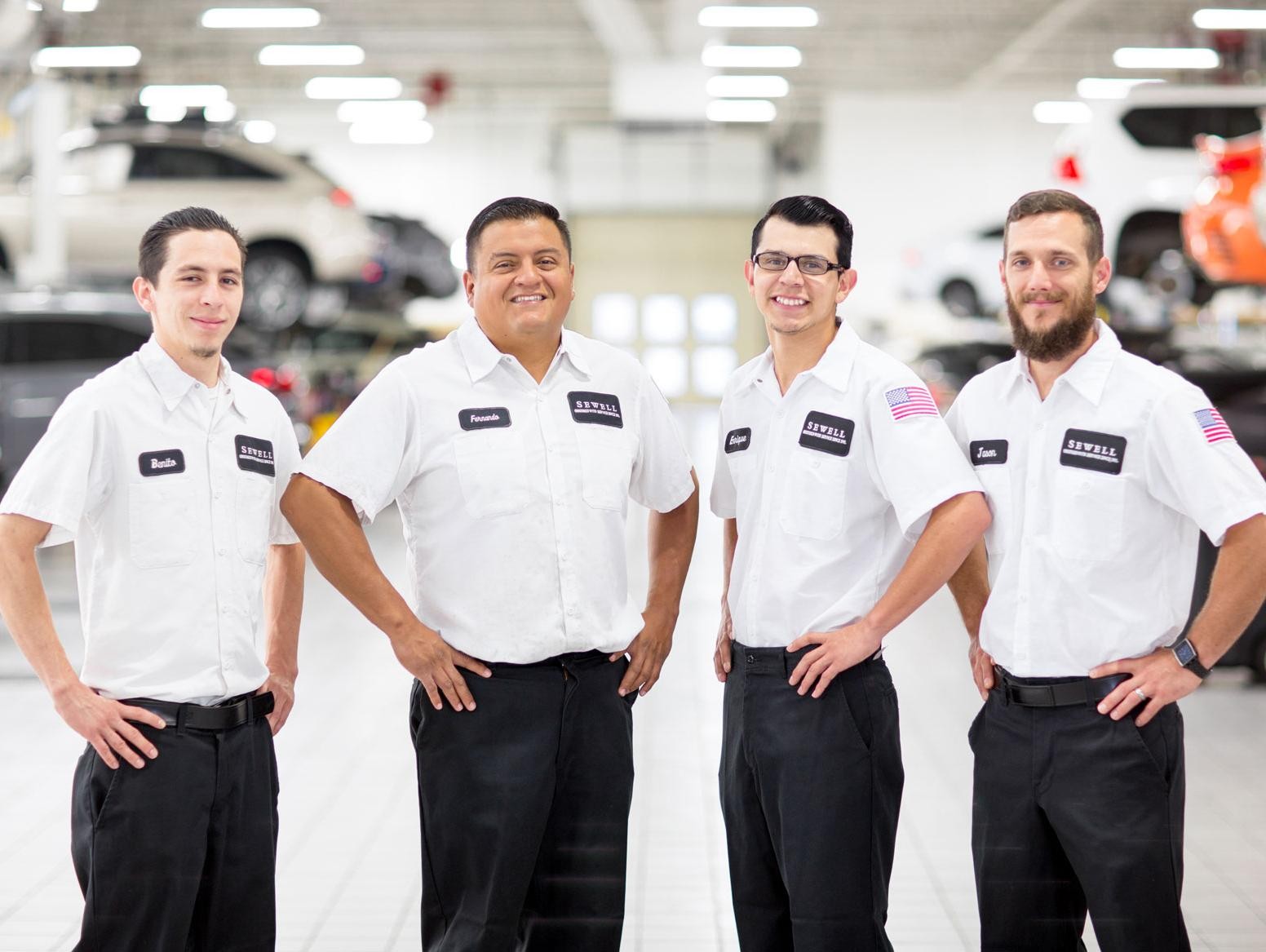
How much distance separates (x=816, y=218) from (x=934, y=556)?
26.3 inches

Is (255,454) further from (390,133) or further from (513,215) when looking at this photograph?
(390,133)

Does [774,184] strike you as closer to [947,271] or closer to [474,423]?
[947,271]

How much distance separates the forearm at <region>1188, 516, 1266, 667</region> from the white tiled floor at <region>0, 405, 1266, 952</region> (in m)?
1.34

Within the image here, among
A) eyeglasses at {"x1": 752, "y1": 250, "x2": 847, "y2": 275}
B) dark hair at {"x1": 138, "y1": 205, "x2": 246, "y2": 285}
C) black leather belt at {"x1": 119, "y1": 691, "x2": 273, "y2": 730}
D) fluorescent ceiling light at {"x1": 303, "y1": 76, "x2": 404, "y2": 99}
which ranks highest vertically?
fluorescent ceiling light at {"x1": 303, "y1": 76, "x2": 404, "y2": 99}

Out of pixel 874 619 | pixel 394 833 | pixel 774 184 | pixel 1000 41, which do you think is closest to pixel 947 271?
pixel 1000 41

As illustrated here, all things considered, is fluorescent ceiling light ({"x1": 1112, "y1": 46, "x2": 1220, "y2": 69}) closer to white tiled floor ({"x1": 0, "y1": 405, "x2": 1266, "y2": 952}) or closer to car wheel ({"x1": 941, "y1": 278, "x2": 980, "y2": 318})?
car wheel ({"x1": 941, "y1": 278, "x2": 980, "y2": 318})

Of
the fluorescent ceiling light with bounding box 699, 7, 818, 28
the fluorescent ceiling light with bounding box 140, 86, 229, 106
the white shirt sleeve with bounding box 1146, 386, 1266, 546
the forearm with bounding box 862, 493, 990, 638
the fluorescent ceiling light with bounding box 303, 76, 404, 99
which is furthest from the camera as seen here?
the fluorescent ceiling light with bounding box 303, 76, 404, 99

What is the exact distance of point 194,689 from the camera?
242 centimetres

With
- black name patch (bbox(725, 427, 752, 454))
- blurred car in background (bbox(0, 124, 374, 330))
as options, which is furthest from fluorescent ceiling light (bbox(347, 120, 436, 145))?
black name patch (bbox(725, 427, 752, 454))

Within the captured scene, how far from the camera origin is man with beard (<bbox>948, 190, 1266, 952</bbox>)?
2.39 metres

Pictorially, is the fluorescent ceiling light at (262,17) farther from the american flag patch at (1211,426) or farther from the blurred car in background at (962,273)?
the american flag patch at (1211,426)

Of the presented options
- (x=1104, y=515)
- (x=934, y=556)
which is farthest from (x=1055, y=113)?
(x=934, y=556)

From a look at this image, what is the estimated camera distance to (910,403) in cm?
254

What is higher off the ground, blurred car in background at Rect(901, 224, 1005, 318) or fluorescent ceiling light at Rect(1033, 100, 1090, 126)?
fluorescent ceiling light at Rect(1033, 100, 1090, 126)
